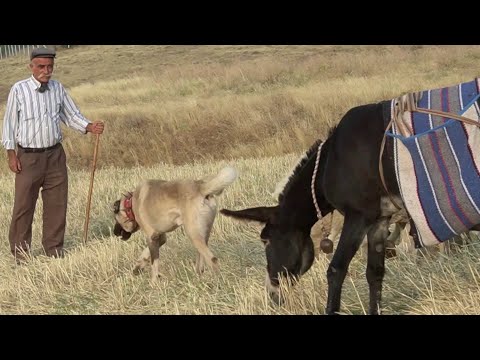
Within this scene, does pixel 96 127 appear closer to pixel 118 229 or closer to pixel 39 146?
pixel 39 146

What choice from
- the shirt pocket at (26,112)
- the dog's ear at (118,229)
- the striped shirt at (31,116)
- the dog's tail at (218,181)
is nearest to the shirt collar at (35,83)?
the striped shirt at (31,116)

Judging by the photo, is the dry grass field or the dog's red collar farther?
the dog's red collar

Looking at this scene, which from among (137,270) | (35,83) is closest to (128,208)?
(137,270)

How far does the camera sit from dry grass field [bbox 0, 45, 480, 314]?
18.5ft

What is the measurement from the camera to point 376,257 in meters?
5.38

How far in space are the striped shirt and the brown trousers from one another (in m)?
0.17

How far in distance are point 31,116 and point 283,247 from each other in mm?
4178

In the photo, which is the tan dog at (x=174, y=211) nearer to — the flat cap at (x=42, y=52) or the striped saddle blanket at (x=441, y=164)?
the flat cap at (x=42, y=52)

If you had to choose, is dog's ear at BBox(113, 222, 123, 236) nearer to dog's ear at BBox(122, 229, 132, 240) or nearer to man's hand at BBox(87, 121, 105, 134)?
dog's ear at BBox(122, 229, 132, 240)

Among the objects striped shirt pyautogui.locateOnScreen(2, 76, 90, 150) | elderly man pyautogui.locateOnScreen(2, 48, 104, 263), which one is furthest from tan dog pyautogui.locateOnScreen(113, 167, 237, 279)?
striped shirt pyautogui.locateOnScreen(2, 76, 90, 150)

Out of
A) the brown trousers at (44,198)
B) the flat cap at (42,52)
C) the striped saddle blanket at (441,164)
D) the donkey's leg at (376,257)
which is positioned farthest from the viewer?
the brown trousers at (44,198)

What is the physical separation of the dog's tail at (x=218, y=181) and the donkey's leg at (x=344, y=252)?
219cm

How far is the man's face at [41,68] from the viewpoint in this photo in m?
8.34

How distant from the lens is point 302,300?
538 centimetres
